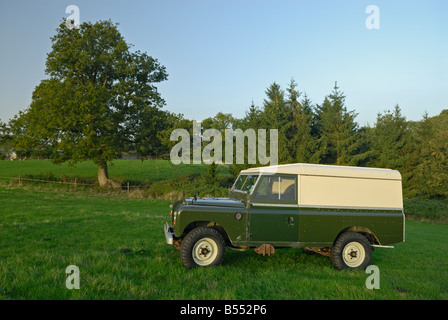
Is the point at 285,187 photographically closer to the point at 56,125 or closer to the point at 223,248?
the point at 223,248

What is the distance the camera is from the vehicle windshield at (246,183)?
727 centimetres

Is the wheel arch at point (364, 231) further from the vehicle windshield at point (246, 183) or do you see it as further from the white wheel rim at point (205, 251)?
the white wheel rim at point (205, 251)

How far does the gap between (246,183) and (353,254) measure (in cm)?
307

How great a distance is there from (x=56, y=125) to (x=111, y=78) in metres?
7.46

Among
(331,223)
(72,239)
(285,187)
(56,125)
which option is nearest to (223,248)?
(285,187)

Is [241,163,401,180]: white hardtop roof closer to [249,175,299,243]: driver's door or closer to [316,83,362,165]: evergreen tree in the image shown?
[249,175,299,243]: driver's door

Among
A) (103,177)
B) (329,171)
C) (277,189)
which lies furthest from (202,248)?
(103,177)

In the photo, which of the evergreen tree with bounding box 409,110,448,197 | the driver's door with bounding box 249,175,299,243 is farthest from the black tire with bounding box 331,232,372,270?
the evergreen tree with bounding box 409,110,448,197

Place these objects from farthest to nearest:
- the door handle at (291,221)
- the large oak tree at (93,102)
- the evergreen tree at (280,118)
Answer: the evergreen tree at (280,118) < the large oak tree at (93,102) < the door handle at (291,221)

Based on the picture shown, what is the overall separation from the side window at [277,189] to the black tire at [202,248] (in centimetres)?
132

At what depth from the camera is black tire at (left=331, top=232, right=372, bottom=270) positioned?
6863 mm

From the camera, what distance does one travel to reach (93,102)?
25.2m

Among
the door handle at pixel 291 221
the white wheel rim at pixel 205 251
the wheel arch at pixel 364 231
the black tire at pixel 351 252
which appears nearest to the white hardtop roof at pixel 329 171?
the door handle at pixel 291 221

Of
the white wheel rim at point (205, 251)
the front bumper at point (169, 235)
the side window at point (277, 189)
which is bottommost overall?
the white wheel rim at point (205, 251)
